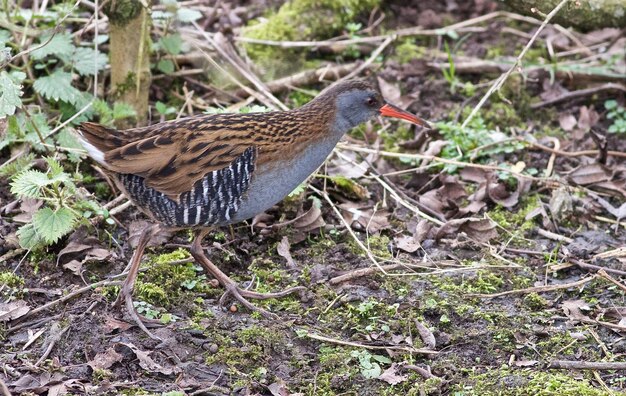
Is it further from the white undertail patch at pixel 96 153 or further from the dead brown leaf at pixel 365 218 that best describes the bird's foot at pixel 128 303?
the dead brown leaf at pixel 365 218

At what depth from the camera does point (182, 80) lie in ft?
21.9

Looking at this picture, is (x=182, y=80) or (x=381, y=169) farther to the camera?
(x=182, y=80)

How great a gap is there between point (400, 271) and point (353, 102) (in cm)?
99

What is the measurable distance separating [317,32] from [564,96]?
2013 millimetres

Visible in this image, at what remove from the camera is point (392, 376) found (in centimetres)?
425

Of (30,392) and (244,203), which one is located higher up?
(244,203)

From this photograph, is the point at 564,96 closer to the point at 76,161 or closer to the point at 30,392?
the point at 76,161

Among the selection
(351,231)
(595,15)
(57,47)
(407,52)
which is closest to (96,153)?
(57,47)

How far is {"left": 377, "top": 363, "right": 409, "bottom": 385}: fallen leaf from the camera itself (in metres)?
4.22

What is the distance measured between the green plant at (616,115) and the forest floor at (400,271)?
22 millimetres

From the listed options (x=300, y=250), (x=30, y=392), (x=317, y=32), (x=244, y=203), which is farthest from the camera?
(x=317, y=32)

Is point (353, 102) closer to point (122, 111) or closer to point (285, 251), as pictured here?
point (285, 251)

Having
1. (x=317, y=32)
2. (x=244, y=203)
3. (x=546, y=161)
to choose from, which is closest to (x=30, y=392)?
(x=244, y=203)

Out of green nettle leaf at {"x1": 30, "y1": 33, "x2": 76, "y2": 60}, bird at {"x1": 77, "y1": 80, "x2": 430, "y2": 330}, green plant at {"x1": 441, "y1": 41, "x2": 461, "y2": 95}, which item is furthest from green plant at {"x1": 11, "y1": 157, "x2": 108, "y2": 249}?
green plant at {"x1": 441, "y1": 41, "x2": 461, "y2": 95}
